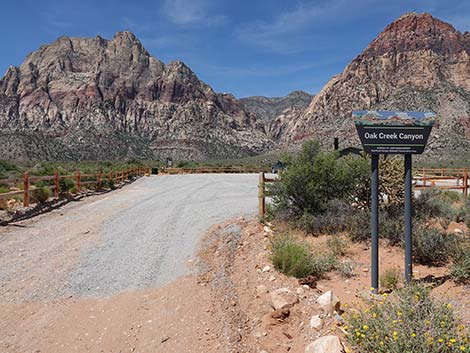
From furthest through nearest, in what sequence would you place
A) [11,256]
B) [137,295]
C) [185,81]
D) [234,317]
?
1. [185,81]
2. [11,256]
3. [137,295]
4. [234,317]

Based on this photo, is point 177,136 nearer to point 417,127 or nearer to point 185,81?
point 185,81

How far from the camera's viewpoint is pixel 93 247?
8.82m

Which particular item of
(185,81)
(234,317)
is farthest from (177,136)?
(234,317)

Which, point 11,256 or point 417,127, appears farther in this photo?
point 11,256

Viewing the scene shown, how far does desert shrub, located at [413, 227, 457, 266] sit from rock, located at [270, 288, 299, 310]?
9.80 feet

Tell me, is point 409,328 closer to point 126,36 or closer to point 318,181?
point 318,181

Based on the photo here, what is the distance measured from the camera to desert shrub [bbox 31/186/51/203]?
49.7ft

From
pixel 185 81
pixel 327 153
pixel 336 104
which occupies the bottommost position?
pixel 327 153

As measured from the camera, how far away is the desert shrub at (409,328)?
134 inches

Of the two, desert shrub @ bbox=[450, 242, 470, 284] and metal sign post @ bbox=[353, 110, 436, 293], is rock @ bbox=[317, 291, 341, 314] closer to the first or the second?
metal sign post @ bbox=[353, 110, 436, 293]

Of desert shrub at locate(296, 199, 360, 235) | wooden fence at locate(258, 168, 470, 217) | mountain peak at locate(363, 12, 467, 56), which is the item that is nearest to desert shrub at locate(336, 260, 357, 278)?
desert shrub at locate(296, 199, 360, 235)

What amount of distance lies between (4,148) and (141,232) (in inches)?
3978

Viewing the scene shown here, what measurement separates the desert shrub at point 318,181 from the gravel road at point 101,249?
8.50 ft

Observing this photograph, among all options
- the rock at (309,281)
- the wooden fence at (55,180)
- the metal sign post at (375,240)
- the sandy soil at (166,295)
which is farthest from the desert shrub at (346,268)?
the wooden fence at (55,180)
